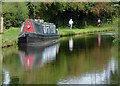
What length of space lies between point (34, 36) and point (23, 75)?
12050mm

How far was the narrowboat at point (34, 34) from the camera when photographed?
24.4 metres

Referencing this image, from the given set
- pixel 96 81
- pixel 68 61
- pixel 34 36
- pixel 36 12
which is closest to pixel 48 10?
pixel 36 12

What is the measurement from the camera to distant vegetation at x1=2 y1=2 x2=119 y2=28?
35125mm

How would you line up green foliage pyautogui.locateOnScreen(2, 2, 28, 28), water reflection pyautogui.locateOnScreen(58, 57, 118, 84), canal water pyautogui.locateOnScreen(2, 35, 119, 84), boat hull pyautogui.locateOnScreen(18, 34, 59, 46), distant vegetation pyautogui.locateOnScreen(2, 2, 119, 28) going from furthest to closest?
1. distant vegetation pyautogui.locateOnScreen(2, 2, 119, 28)
2. green foliage pyautogui.locateOnScreen(2, 2, 28, 28)
3. boat hull pyautogui.locateOnScreen(18, 34, 59, 46)
4. canal water pyautogui.locateOnScreen(2, 35, 119, 84)
5. water reflection pyautogui.locateOnScreen(58, 57, 118, 84)

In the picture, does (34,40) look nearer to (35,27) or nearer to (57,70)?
(35,27)

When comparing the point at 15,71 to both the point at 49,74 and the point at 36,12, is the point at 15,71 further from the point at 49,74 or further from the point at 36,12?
the point at 36,12

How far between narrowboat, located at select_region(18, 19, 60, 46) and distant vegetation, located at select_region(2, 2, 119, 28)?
7.77 m

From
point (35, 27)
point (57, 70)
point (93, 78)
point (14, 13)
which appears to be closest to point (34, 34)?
point (35, 27)

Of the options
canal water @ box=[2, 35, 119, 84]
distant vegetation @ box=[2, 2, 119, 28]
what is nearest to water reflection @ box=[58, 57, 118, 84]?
canal water @ box=[2, 35, 119, 84]

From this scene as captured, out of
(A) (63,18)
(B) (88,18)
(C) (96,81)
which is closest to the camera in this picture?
(C) (96,81)

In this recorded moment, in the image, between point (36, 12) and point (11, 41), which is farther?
point (36, 12)

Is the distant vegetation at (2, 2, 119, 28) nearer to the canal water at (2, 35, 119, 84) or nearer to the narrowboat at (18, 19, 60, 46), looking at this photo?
the narrowboat at (18, 19, 60, 46)

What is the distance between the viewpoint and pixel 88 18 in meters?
51.4

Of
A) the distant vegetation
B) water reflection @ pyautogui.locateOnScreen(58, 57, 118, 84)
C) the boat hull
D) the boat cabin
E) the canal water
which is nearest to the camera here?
water reflection @ pyautogui.locateOnScreen(58, 57, 118, 84)
